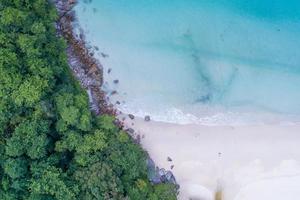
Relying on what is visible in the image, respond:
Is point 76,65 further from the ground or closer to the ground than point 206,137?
further from the ground

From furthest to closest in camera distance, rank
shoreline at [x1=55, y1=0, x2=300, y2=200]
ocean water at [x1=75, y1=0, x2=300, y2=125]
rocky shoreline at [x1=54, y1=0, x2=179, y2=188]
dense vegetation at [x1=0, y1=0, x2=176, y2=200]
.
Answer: ocean water at [x1=75, y1=0, x2=300, y2=125], shoreline at [x1=55, y1=0, x2=300, y2=200], rocky shoreline at [x1=54, y1=0, x2=179, y2=188], dense vegetation at [x1=0, y1=0, x2=176, y2=200]

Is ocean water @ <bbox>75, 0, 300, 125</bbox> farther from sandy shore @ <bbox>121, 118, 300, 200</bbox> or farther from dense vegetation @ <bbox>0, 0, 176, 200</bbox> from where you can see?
dense vegetation @ <bbox>0, 0, 176, 200</bbox>

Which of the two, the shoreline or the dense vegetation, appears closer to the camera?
the dense vegetation

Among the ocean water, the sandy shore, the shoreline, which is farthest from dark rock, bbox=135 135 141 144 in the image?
the ocean water

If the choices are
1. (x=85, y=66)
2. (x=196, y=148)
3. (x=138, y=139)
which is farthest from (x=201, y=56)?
(x=85, y=66)

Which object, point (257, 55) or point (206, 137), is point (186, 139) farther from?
point (257, 55)

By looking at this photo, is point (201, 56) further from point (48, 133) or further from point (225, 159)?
point (48, 133)

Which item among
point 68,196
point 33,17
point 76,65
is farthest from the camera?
point 76,65

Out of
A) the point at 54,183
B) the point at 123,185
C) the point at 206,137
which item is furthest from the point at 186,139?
the point at 54,183
